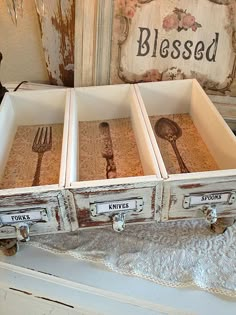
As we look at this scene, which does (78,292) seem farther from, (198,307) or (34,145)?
(34,145)

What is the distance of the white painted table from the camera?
0.46m

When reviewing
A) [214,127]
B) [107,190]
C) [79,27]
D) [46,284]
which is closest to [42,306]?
[46,284]

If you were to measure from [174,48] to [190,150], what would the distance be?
9.1 inches

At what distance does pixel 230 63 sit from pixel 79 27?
33cm

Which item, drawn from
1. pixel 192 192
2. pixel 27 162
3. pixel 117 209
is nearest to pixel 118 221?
pixel 117 209

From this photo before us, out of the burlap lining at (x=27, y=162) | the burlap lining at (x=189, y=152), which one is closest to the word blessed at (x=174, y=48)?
the burlap lining at (x=189, y=152)

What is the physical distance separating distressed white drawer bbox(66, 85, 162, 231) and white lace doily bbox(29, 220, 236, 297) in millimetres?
74

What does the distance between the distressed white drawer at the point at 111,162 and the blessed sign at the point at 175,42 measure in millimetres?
77

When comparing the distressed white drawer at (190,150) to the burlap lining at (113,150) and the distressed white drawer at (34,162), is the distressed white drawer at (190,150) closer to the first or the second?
the burlap lining at (113,150)

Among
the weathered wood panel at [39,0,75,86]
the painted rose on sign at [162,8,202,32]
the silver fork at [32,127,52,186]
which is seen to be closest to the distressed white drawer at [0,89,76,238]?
the silver fork at [32,127,52,186]

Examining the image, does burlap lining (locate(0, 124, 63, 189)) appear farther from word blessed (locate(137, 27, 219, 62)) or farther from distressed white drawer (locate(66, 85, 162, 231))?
word blessed (locate(137, 27, 219, 62))

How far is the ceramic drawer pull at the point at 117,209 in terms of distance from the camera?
1.45 feet

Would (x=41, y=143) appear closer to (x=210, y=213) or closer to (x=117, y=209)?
(x=117, y=209)

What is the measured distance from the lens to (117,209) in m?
0.45
